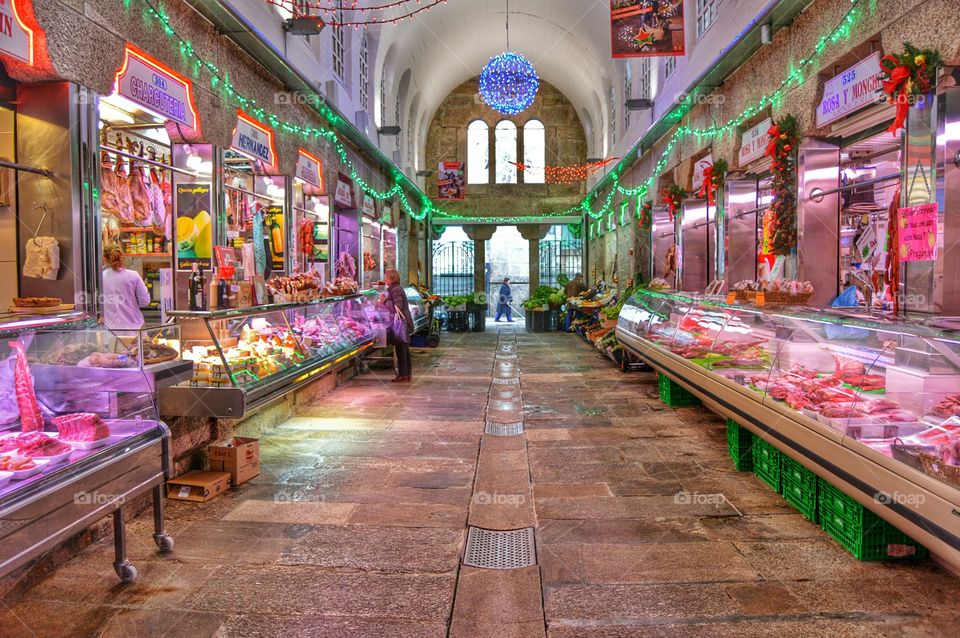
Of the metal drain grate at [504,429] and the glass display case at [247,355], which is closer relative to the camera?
the glass display case at [247,355]

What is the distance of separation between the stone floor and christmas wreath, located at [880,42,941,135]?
118 inches

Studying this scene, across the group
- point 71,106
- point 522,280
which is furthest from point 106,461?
point 522,280

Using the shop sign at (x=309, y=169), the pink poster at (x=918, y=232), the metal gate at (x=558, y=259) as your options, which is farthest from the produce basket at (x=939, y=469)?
the metal gate at (x=558, y=259)

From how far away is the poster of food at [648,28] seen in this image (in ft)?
28.0

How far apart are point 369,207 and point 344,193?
2.11 metres

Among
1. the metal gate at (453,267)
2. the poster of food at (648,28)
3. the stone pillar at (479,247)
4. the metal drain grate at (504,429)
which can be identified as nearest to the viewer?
the metal drain grate at (504,429)

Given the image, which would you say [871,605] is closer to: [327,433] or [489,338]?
[327,433]

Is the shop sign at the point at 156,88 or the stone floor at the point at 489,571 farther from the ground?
the shop sign at the point at 156,88

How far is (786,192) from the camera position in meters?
7.20

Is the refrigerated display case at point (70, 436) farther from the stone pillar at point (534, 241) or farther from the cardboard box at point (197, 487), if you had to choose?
the stone pillar at point (534, 241)

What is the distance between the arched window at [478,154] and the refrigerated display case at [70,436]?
68.6 ft

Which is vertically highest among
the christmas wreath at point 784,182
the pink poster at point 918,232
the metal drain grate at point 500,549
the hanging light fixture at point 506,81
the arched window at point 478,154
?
the arched window at point 478,154

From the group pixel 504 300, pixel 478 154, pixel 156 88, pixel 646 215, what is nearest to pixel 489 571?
pixel 156 88

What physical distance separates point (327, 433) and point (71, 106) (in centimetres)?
346
